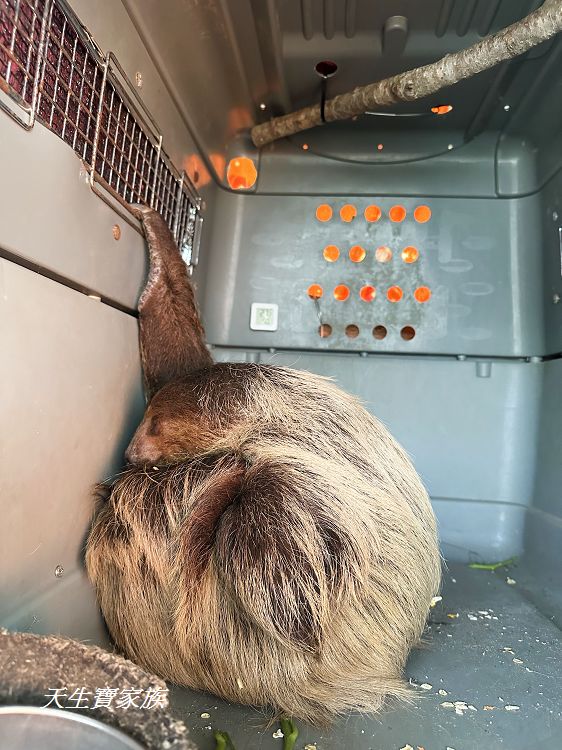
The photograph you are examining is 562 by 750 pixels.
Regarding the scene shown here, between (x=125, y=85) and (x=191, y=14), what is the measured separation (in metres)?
0.41

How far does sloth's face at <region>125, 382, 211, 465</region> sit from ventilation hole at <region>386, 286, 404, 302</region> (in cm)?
109

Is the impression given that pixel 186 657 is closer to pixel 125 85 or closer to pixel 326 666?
pixel 326 666

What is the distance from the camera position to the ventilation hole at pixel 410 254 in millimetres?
2469

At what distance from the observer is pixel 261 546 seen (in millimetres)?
1295

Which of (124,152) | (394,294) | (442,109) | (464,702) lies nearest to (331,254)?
(394,294)

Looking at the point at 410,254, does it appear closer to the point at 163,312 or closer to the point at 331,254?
the point at 331,254

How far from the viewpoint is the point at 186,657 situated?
1.34 meters

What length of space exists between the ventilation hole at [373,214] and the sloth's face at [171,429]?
4.06 feet

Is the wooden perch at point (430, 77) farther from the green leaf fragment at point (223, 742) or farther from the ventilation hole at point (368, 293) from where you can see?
the green leaf fragment at point (223, 742)

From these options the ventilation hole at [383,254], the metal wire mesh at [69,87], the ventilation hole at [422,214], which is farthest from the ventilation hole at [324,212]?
the metal wire mesh at [69,87]

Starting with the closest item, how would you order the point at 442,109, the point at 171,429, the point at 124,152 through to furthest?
1. the point at 124,152
2. the point at 171,429
3. the point at 442,109

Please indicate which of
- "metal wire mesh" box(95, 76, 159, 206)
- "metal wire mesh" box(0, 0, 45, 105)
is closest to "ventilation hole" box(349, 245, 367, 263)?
"metal wire mesh" box(95, 76, 159, 206)

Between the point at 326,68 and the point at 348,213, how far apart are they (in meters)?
0.60

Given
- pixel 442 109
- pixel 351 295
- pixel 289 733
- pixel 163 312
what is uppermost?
pixel 442 109
